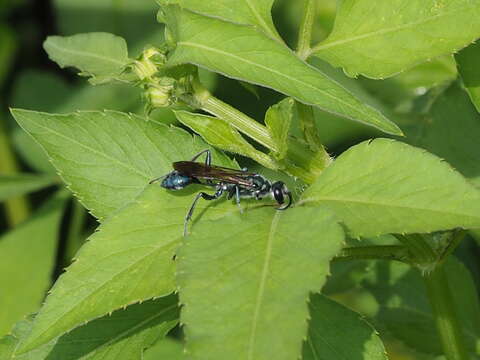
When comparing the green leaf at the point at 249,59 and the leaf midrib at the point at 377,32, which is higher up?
the green leaf at the point at 249,59

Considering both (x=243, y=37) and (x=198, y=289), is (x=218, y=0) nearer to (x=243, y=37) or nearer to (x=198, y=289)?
(x=243, y=37)

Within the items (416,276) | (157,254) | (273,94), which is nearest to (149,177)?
(157,254)

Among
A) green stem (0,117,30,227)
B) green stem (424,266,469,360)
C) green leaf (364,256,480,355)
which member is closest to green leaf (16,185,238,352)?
green stem (424,266,469,360)

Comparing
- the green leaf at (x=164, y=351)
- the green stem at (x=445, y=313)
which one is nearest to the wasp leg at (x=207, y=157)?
the green stem at (x=445, y=313)

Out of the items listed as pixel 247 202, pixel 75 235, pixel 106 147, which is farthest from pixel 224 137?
pixel 75 235

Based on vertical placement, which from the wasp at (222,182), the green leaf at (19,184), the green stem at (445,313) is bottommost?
the green leaf at (19,184)

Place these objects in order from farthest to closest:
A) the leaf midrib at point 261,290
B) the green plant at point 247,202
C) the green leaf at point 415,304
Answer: the green leaf at point 415,304, the green plant at point 247,202, the leaf midrib at point 261,290

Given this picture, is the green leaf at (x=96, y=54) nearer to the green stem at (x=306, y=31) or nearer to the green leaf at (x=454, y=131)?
the green stem at (x=306, y=31)
